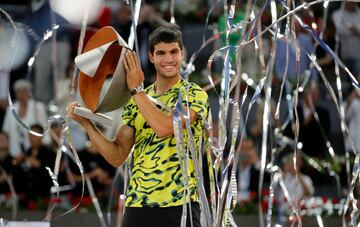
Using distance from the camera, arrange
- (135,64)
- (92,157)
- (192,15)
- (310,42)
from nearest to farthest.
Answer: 1. (135,64)
2. (92,157)
3. (310,42)
4. (192,15)

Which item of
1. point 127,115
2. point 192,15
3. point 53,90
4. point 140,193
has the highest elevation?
point 192,15

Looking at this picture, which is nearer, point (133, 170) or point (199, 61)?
point (133, 170)

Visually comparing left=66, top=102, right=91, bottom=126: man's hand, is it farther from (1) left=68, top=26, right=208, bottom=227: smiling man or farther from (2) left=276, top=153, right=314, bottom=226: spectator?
(2) left=276, top=153, right=314, bottom=226: spectator

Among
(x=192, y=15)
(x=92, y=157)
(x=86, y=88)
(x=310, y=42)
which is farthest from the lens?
(x=192, y=15)

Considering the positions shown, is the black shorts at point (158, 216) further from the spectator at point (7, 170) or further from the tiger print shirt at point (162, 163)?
the spectator at point (7, 170)

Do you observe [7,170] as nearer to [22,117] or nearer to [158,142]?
[22,117]

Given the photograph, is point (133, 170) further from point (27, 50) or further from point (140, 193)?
point (27, 50)

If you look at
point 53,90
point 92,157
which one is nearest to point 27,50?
point 53,90

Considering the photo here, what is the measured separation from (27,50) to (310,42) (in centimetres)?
236

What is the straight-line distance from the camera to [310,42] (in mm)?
10008

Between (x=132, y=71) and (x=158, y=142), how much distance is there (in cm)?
30

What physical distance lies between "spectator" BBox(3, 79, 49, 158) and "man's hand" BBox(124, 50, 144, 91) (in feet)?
15.8

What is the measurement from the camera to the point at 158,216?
4.72 metres

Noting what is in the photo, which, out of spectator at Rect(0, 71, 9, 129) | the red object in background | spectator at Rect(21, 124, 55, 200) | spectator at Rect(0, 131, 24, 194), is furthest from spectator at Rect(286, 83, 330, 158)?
spectator at Rect(0, 71, 9, 129)
